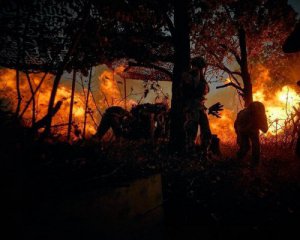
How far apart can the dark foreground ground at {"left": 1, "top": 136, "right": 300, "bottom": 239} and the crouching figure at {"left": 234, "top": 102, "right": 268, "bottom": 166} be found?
66.7 inches

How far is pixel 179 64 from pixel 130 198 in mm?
5617

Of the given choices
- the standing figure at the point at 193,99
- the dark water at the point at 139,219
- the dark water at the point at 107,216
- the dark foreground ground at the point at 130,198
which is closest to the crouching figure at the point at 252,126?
the standing figure at the point at 193,99

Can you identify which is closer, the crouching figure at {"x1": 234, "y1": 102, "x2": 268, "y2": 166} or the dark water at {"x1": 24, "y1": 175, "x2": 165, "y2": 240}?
the dark water at {"x1": 24, "y1": 175, "x2": 165, "y2": 240}

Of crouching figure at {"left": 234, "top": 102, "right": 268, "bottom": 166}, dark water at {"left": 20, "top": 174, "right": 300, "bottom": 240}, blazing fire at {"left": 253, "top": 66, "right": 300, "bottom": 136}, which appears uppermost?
blazing fire at {"left": 253, "top": 66, "right": 300, "bottom": 136}

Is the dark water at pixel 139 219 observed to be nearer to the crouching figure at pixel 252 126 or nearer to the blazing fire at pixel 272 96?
the crouching figure at pixel 252 126

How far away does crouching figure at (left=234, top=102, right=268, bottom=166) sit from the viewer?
7652 millimetres

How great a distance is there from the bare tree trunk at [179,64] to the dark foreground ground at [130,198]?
5.46 feet

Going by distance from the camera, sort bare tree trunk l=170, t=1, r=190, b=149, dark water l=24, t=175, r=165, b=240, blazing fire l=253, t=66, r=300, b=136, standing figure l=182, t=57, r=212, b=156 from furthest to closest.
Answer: blazing fire l=253, t=66, r=300, b=136
standing figure l=182, t=57, r=212, b=156
bare tree trunk l=170, t=1, r=190, b=149
dark water l=24, t=175, r=165, b=240

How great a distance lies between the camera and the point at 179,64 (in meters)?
8.11

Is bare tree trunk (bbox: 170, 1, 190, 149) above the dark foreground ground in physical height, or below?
above

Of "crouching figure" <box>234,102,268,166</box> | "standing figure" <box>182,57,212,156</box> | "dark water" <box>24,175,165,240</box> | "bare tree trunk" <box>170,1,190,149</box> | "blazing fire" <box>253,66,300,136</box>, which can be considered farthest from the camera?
"blazing fire" <box>253,66,300,136</box>

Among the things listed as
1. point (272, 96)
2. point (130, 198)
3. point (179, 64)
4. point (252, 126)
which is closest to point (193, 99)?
point (179, 64)

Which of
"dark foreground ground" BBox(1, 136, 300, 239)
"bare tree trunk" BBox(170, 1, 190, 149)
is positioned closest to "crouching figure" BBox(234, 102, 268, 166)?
"dark foreground ground" BBox(1, 136, 300, 239)

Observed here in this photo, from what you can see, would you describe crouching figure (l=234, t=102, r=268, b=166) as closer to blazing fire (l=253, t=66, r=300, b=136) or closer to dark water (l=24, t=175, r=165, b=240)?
dark water (l=24, t=175, r=165, b=240)
